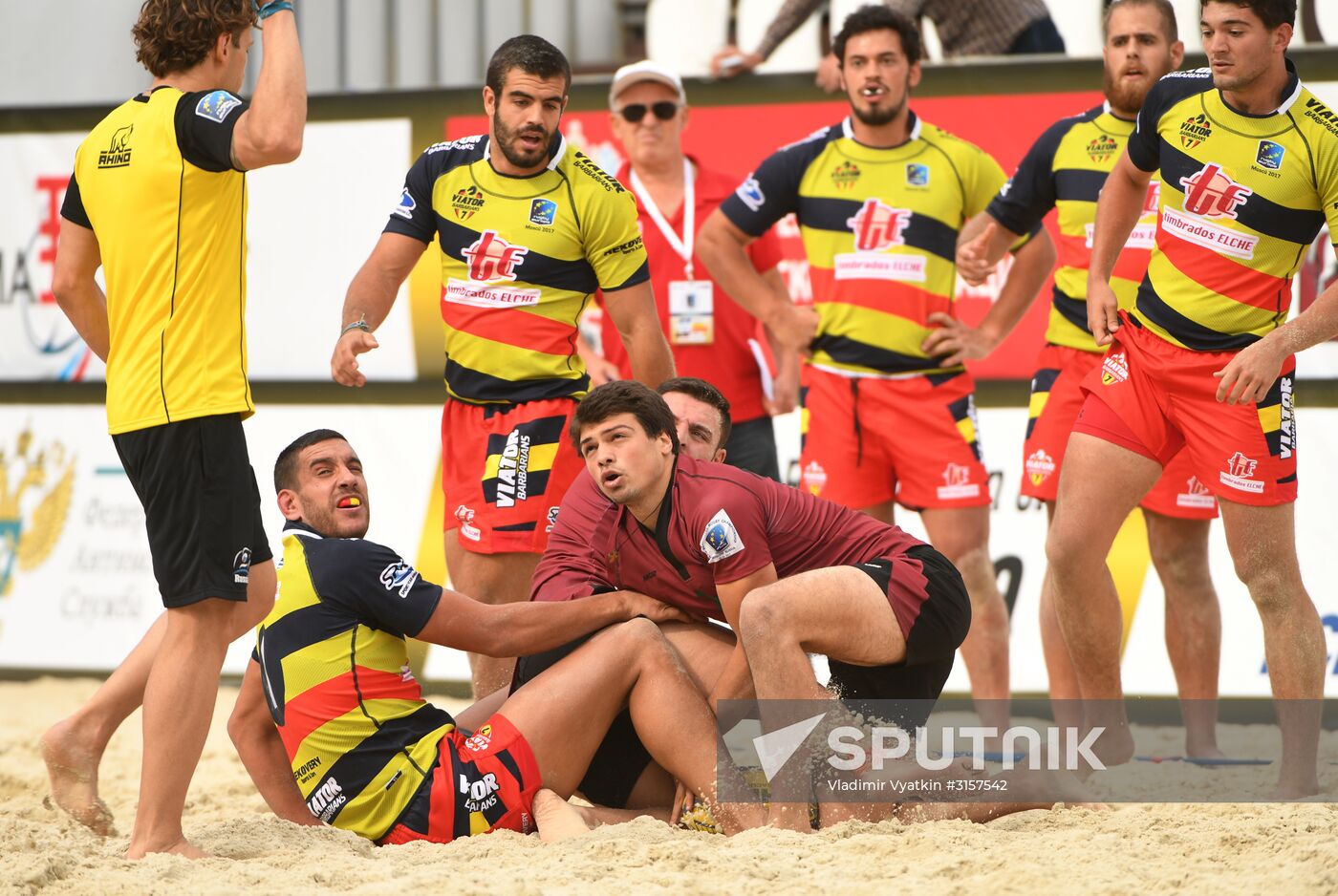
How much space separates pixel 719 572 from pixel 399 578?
885 millimetres

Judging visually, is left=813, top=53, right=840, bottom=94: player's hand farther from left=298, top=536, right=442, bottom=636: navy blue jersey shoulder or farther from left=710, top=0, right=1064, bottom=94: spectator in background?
left=298, top=536, right=442, bottom=636: navy blue jersey shoulder

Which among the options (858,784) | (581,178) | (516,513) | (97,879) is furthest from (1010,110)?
(97,879)

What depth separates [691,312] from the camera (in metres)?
6.55

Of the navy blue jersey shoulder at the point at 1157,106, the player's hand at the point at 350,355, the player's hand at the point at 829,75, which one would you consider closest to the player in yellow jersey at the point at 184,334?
the player's hand at the point at 350,355

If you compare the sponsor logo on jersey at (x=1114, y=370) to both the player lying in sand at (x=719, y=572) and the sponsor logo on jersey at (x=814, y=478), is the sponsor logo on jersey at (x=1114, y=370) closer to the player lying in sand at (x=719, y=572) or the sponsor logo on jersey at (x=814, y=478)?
the player lying in sand at (x=719, y=572)

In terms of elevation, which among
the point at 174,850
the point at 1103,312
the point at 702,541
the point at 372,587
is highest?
the point at 1103,312

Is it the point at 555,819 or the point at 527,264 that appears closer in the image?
the point at 555,819

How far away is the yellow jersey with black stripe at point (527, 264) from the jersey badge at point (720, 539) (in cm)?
122

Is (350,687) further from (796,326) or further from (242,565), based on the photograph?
(796,326)

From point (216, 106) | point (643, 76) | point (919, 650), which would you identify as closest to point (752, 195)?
point (643, 76)

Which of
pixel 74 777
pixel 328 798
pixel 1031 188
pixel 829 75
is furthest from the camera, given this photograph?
pixel 829 75

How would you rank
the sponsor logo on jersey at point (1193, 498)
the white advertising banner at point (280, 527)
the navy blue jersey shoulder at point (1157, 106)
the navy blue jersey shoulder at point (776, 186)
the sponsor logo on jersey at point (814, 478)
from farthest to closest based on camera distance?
the white advertising banner at point (280, 527) < the navy blue jersey shoulder at point (776, 186) < the sponsor logo on jersey at point (814, 478) < the sponsor logo on jersey at point (1193, 498) < the navy blue jersey shoulder at point (1157, 106)

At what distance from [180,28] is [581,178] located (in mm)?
1595

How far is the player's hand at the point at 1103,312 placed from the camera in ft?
16.3
